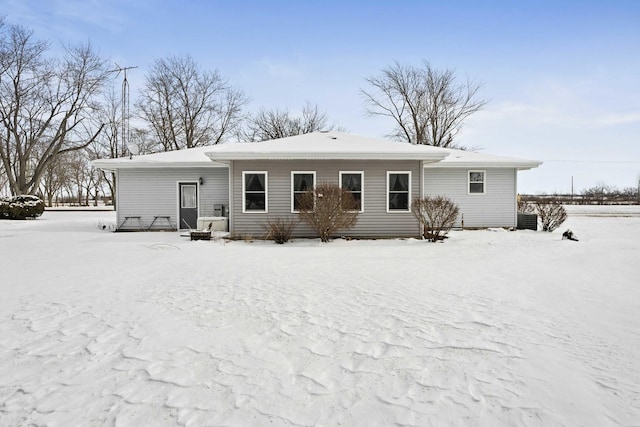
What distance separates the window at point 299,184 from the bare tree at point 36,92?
78.7 ft

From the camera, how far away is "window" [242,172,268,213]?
38.5ft

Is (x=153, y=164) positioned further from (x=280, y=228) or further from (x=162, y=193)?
(x=280, y=228)

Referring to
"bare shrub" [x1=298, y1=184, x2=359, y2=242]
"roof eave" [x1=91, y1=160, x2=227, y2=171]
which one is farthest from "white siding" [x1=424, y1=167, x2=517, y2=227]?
"roof eave" [x1=91, y1=160, x2=227, y2=171]

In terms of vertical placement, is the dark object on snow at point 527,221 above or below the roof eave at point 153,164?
below

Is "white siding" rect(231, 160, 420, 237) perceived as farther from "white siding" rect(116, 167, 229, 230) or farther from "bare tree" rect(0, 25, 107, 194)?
"bare tree" rect(0, 25, 107, 194)

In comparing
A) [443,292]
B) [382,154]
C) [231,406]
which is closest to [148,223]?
[382,154]

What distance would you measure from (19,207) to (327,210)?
62.2 ft

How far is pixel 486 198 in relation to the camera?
14750mm

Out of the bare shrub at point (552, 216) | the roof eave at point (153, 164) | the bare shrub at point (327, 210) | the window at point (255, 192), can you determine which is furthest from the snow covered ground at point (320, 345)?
the roof eave at point (153, 164)

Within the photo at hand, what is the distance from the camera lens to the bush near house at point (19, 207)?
63.5 feet

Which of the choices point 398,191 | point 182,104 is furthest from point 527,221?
point 182,104

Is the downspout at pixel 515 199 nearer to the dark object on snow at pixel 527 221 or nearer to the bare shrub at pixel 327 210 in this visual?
the dark object on snow at pixel 527 221

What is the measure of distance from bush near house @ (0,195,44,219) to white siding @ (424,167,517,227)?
2145cm

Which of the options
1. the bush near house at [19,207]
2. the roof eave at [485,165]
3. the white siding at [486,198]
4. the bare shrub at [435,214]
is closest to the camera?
the bare shrub at [435,214]
